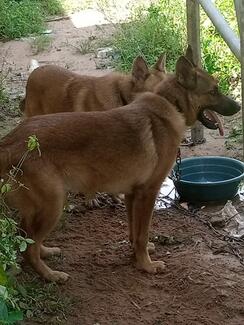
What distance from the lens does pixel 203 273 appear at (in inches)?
171

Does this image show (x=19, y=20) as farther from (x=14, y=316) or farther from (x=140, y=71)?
(x=14, y=316)

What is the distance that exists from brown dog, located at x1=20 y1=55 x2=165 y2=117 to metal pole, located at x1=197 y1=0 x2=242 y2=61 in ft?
1.68

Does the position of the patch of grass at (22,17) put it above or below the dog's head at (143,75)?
below

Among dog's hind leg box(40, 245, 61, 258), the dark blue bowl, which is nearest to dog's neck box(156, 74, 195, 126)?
the dark blue bowl

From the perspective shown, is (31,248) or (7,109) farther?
(7,109)

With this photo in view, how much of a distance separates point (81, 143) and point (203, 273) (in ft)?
3.70

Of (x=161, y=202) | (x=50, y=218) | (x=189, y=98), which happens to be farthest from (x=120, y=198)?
(x=50, y=218)

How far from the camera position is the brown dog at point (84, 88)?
532 cm

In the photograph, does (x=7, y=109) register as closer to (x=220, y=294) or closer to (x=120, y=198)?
(x=120, y=198)

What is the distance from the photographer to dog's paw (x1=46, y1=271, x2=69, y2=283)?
421cm

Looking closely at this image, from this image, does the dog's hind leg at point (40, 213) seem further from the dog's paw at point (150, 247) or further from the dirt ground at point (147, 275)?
the dog's paw at point (150, 247)

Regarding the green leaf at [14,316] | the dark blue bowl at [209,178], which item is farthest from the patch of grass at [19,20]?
the green leaf at [14,316]

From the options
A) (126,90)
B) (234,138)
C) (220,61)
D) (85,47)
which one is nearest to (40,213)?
(126,90)

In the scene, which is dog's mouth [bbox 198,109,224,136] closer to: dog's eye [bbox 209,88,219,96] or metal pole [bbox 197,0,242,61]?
dog's eye [bbox 209,88,219,96]
